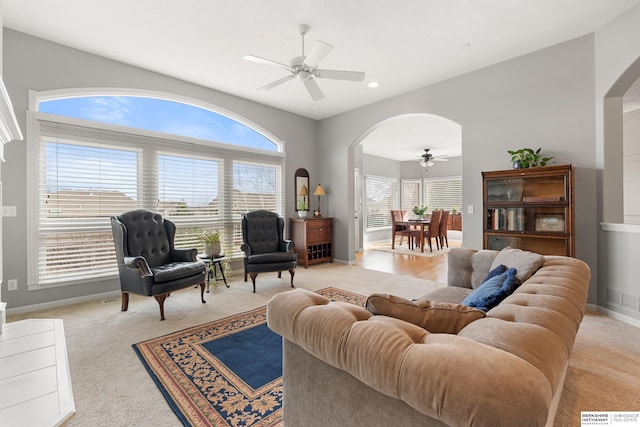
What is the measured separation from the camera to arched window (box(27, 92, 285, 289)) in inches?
128

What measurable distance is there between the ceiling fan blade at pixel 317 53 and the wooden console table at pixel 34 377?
9.10 ft

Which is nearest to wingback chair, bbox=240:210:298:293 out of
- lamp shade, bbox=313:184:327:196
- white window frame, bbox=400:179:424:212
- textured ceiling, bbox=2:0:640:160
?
lamp shade, bbox=313:184:327:196

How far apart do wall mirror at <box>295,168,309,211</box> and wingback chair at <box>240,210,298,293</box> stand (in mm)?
1161

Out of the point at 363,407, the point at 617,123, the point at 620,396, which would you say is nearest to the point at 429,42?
the point at 617,123

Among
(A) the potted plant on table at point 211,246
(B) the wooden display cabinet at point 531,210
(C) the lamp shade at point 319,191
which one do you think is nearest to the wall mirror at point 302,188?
(C) the lamp shade at point 319,191

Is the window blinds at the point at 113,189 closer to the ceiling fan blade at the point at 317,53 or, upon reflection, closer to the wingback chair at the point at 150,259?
the wingback chair at the point at 150,259

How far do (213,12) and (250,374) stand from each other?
10.3 feet

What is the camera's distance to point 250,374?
1948 mm

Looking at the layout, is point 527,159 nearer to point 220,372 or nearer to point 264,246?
point 264,246

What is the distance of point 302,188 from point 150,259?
3.00m

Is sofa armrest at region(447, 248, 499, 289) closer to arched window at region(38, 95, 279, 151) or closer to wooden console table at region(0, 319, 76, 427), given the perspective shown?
wooden console table at region(0, 319, 76, 427)

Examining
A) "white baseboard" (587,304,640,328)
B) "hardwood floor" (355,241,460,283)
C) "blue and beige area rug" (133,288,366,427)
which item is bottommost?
"blue and beige area rug" (133,288,366,427)

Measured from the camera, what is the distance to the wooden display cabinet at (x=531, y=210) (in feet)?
10.1

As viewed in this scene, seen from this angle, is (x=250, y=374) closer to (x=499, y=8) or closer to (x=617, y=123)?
(x=499, y=8)
